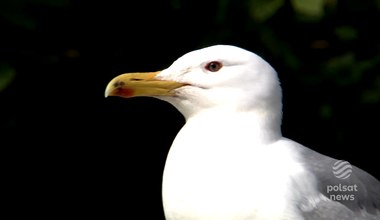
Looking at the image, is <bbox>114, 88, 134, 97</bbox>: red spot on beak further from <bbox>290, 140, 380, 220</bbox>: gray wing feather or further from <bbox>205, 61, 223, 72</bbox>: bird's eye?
<bbox>290, 140, 380, 220</bbox>: gray wing feather

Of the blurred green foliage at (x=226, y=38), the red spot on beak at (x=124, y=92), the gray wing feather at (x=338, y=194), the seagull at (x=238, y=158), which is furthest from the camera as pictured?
the blurred green foliage at (x=226, y=38)

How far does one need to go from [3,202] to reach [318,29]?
191cm

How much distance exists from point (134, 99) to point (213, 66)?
1952mm

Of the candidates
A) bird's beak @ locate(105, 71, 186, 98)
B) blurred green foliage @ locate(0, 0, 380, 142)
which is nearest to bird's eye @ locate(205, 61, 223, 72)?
bird's beak @ locate(105, 71, 186, 98)

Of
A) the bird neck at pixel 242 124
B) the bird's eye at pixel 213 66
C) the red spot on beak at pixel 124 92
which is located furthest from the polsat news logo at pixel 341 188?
the red spot on beak at pixel 124 92

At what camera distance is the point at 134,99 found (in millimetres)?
6059

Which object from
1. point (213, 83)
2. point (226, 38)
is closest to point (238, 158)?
point (213, 83)

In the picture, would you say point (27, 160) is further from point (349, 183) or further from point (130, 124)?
point (349, 183)

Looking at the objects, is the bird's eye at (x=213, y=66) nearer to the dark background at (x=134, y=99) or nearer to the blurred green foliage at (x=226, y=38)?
the dark background at (x=134, y=99)

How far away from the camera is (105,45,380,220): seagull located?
12.4 ft

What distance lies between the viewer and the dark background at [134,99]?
575 cm

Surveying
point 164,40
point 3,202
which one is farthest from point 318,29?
point 3,202

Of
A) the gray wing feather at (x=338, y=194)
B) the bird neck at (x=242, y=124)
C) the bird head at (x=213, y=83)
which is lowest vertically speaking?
the gray wing feather at (x=338, y=194)

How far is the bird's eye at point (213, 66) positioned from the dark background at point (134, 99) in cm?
130
